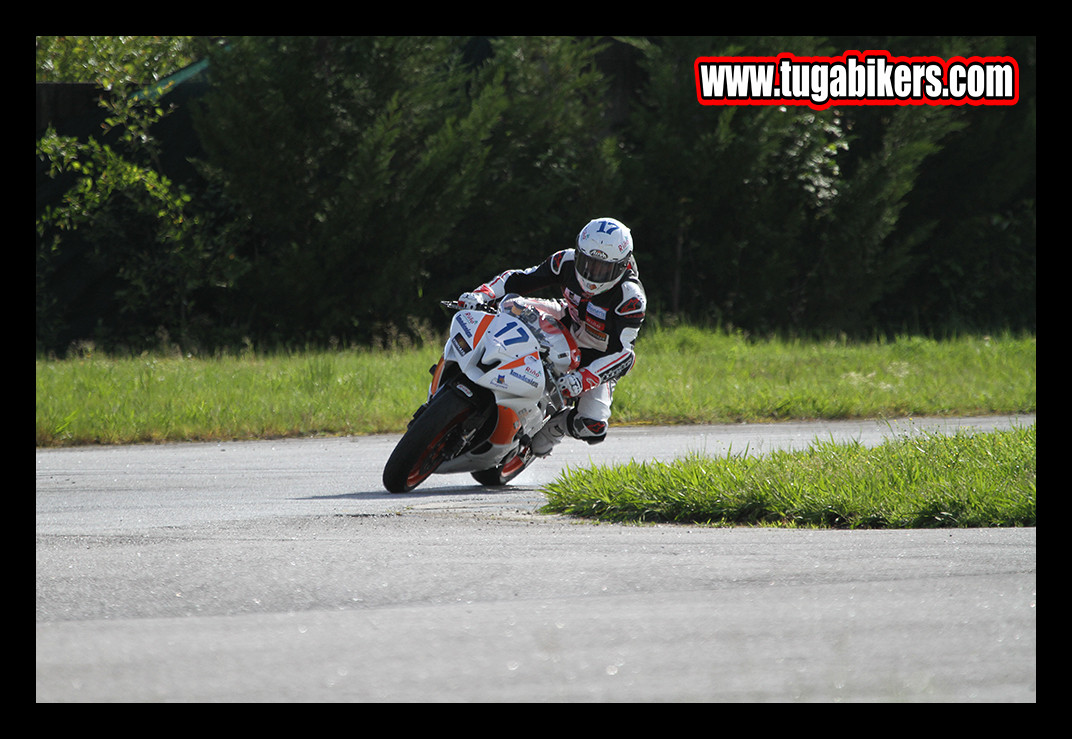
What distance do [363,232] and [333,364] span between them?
12.3 ft

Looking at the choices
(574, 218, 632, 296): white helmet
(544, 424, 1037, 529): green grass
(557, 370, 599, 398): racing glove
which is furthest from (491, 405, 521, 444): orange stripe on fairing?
(574, 218, 632, 296): white helmet

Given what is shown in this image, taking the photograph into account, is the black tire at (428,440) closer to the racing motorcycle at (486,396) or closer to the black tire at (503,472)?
the racing motorcycle at (486,396)

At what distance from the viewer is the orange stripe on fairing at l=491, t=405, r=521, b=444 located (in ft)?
26.5

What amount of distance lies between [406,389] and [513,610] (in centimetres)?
970

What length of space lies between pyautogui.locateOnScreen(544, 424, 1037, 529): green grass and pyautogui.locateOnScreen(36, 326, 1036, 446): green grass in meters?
5.40

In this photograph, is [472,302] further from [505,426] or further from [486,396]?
[505,426]

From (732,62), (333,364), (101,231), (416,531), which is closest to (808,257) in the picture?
(732,62)

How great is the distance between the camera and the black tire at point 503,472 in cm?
857

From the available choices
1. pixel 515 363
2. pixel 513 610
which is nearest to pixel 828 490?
pixel 515 363

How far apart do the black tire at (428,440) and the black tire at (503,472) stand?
0.67 meters

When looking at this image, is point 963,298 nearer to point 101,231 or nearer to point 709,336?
point 709,336

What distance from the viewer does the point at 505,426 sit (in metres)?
8.09

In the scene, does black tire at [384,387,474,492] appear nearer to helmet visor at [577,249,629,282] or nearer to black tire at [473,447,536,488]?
black tire at [473,447,536,488]

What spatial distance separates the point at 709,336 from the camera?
18.3 metres
